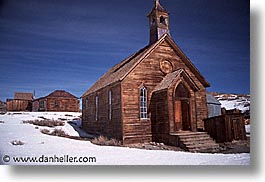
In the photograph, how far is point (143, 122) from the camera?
19.6ft

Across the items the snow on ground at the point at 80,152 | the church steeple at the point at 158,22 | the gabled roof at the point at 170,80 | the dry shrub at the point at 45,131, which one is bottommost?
the snow on ground at the point at 80,152

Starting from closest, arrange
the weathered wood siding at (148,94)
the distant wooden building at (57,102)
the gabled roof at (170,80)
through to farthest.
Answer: the distant wooden building at (57,102)
the weathered wood siding at (148,94)
the gabled roof at (170,80)

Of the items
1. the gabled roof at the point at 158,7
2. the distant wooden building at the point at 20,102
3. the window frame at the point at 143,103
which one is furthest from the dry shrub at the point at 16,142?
the gabled roof at the point at 158,7

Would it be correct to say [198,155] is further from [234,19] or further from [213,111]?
[234,19]

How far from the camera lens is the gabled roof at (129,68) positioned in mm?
5898

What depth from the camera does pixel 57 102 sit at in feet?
18.2

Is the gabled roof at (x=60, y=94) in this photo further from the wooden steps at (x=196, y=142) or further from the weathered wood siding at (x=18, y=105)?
the wooden steps at (x=196, y=142)

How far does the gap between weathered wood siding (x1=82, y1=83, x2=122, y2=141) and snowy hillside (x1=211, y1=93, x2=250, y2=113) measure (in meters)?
2.24

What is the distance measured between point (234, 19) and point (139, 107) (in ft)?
9.09

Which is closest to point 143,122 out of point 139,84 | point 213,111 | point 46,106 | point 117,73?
point 139,84

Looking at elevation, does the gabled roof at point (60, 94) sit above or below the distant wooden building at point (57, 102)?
above

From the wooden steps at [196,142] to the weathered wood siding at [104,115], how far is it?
1.33 metres

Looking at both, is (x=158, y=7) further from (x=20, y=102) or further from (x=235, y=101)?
(x=20, y=102)

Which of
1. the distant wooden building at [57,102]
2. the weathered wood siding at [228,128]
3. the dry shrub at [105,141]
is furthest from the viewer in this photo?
the weathered wood siding at [228,128]
